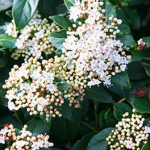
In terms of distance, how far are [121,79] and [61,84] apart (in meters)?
0.51

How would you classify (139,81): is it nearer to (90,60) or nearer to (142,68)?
(142,68)

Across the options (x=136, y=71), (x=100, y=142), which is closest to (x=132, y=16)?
(x=136, y=71)

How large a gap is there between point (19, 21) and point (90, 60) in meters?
0.67

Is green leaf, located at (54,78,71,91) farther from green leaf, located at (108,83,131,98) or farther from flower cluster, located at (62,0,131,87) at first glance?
green leaf, located at (108,83,131,98)

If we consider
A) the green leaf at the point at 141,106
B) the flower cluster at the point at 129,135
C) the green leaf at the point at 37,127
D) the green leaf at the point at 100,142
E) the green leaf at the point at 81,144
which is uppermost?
the green leaf at the point at 141,106

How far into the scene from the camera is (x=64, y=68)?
1.99 meters

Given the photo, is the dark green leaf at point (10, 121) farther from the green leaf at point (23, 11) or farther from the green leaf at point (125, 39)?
the green leaf at point (125, 39)

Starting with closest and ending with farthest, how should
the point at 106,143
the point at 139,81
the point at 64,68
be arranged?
the point at 64,68, the point at 106,143, the point at 139,81

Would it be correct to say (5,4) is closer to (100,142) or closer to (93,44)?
(93,44)

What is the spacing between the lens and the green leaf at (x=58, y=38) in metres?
2.10

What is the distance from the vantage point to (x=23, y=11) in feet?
7.01

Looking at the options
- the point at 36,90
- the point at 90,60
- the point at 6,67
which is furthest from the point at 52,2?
the point at 36,90

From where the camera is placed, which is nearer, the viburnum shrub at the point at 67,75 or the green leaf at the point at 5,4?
the viburnum shrub at the point at 67,75

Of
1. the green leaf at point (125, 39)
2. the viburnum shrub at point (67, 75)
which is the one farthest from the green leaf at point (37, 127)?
the green leaf at point (125, 39)
